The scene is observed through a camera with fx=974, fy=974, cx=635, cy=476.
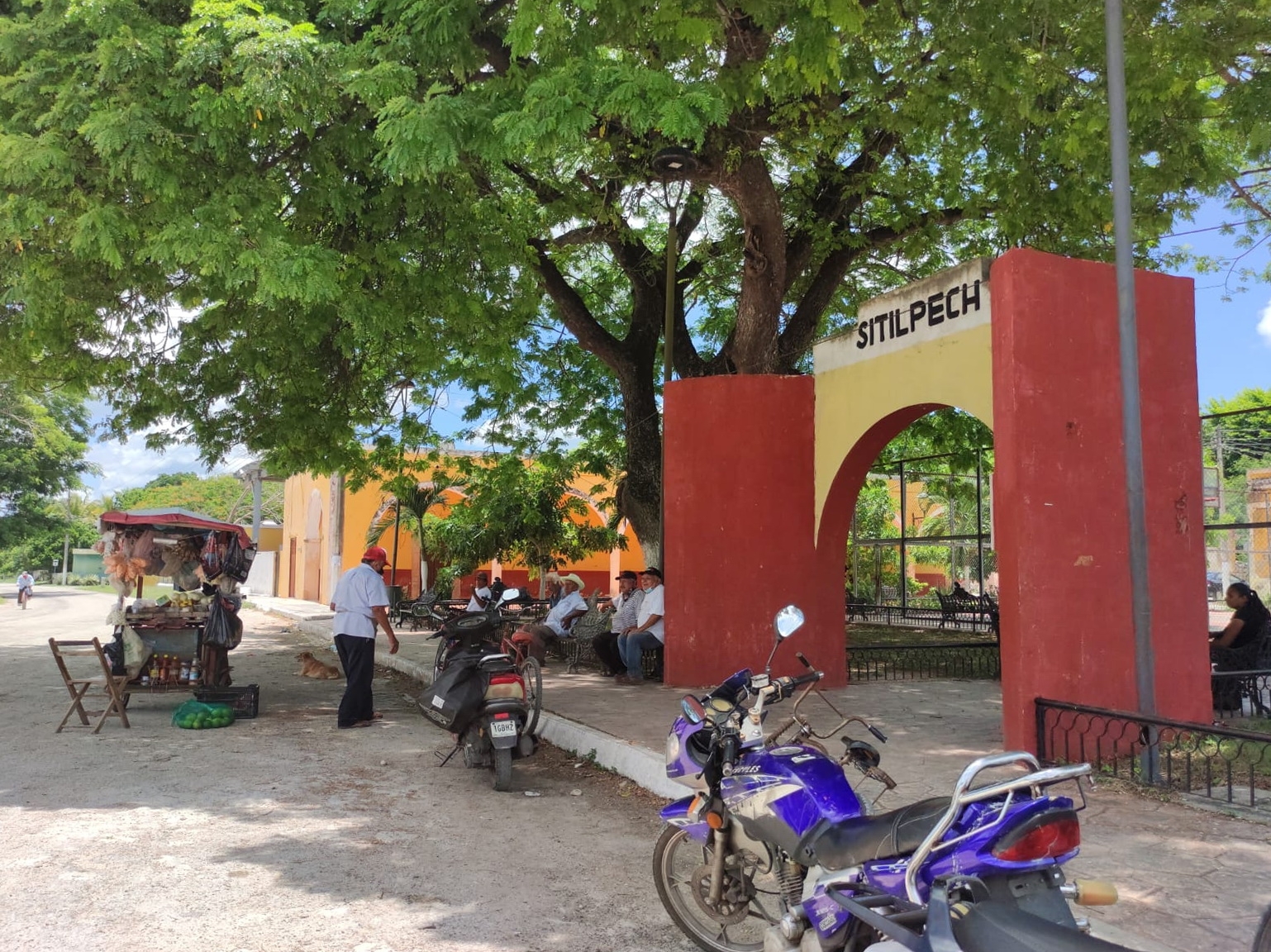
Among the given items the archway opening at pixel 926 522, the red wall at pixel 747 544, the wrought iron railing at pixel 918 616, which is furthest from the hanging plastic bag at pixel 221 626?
the wrought iron railing at pixel 918 616

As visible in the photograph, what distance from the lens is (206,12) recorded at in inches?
273

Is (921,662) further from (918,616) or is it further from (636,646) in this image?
(918,616)

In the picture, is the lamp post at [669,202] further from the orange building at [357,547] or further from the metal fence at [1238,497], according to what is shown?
the orange building at [357,547]

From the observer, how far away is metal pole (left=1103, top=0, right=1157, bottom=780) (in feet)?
21.2

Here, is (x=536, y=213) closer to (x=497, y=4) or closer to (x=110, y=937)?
(x=497, y=4)

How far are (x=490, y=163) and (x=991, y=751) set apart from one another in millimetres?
5838

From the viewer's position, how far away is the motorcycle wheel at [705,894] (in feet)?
12.5

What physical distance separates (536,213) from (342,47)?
19.0 feet

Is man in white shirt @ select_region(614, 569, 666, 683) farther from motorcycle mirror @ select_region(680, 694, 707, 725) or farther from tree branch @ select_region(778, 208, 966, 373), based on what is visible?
motorcycle mirror @ select_region(680, 694, 707, 725)

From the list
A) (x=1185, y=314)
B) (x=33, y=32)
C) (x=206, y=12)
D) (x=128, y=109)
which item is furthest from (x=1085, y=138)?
(x=33, y=32)

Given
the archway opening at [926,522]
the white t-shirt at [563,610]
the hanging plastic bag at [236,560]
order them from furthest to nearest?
the archway opening at [926,522]
the white t-shirt at [563,610]
the hanging plastic bag at [236,560]

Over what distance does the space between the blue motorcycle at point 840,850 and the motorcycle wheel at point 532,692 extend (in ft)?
10.5

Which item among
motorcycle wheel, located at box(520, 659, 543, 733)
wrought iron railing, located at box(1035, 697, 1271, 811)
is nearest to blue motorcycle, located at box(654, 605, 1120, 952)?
wrought iron railing, located at box(1035, 697, 1271, 811)

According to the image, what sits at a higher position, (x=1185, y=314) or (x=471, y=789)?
(x=1185, y=314)
